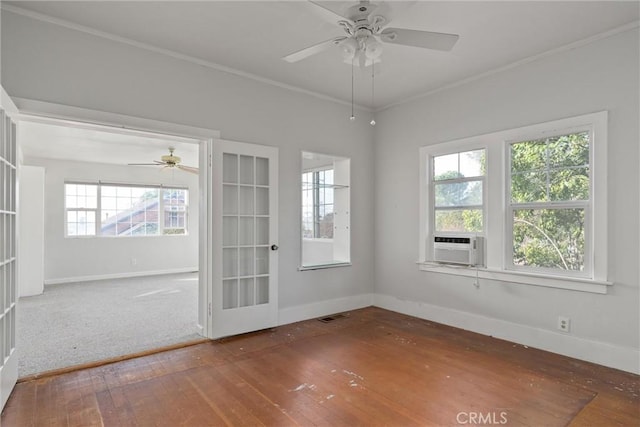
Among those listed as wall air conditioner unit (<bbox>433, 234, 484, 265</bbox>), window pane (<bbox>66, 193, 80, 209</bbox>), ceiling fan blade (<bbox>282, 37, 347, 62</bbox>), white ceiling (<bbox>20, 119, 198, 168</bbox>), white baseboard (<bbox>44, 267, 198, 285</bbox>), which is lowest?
white baseboard (<bbox>44, 267, 198, 285</bbox>)

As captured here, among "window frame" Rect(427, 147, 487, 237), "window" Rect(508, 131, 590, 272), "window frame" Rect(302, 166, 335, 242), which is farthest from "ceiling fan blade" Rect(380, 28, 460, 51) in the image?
"window frame" Rect(302, 166, 335, 242)

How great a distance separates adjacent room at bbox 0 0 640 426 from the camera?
2.51 m

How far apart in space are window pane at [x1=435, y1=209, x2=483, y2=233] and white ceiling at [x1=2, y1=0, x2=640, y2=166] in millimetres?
1527

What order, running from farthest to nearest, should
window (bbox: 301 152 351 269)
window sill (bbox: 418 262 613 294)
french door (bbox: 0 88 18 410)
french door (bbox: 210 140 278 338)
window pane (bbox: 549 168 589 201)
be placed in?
window (bbox: 301 152 351 269)
french door (bbox: 210 140 278 338)
window pane (bbox: 549 168 589 201)
window sill (bbox: 418 262 613 294)
french door (bbox: 0 88 18 410)

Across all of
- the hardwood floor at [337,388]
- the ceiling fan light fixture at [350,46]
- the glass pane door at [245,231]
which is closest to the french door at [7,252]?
the hardwood floor at [337,388]

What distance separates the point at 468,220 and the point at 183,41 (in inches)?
139

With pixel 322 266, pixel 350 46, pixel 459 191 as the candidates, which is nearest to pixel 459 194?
pixel 459 191

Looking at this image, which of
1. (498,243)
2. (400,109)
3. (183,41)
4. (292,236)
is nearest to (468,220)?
(498,243)

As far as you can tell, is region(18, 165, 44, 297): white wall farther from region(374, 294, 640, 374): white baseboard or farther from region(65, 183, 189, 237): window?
region(374, 294, 640, 374): white baseboard

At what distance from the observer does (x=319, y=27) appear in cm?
297

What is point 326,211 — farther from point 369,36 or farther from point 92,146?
point 92,146

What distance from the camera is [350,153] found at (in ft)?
16.3

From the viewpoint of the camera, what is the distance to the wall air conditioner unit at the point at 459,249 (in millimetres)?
3955

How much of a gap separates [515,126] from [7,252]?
4.56 meters
